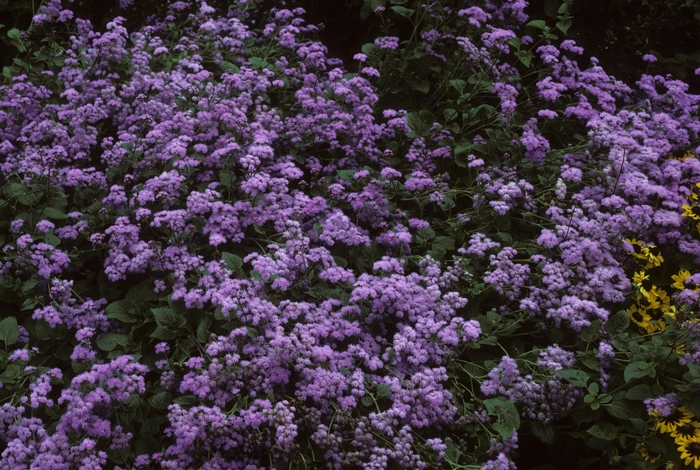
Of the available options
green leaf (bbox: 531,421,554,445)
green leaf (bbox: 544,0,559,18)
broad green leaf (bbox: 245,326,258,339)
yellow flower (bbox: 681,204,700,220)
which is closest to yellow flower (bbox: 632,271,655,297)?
yellow flower (bbox: 681,204,700,220)

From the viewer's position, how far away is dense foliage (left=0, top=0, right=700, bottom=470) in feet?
10.6

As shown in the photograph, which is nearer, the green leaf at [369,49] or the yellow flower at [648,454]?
the yellow flower at [648,454]

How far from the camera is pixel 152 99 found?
14.7 ft

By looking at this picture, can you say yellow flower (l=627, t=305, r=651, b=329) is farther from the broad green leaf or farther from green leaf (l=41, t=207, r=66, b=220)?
green leaf (l=41, t=207, r=66, b=220)

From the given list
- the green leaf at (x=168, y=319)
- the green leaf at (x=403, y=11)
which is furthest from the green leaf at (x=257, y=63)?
the green leaf at (x=168, y=319)

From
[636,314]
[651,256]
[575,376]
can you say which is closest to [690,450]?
[575,376]

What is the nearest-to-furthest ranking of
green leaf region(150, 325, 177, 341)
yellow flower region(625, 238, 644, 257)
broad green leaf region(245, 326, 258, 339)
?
broad green leaf region(245, 326, 258, 339)
green leaf region(150, 325, 177, 341)
yellow flower region(625, 238, 644, 257)

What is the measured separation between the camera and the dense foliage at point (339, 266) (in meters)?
3.22

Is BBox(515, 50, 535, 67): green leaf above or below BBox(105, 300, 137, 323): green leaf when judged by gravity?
above

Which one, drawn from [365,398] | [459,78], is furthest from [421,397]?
[459,78]

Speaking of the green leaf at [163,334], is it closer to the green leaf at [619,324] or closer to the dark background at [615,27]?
the green leaf at [619,324]

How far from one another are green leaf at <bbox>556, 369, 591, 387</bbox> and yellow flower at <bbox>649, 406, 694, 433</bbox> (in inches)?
13.6

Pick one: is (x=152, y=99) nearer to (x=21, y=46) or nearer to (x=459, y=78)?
(x=21, y=46)

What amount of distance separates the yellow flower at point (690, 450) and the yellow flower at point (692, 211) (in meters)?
1.51
